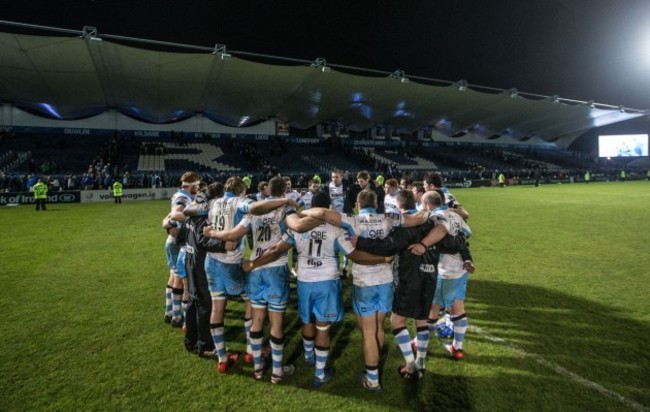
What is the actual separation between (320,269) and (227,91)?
34200mm

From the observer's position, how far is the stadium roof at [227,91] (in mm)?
26094

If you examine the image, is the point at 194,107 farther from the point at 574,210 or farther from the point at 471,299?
the point at 471,299

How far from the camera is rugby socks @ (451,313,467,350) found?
179 inches

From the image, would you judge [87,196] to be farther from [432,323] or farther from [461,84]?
[461,84]

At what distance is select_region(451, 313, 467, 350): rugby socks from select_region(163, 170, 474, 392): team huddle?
13 mm

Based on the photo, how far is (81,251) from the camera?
398 inches

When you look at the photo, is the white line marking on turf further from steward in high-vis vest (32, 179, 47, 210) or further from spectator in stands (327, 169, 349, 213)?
steward in high-vis vest (32, 179, 47, 210)

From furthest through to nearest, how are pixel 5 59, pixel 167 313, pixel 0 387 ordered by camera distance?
pixel 5 59, pixel 167 313, pixel 0 387

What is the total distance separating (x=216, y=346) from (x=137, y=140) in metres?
37.8

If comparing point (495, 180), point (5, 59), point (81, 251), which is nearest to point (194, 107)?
point (5, 59)

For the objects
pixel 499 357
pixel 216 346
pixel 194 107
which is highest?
pixel 194 107

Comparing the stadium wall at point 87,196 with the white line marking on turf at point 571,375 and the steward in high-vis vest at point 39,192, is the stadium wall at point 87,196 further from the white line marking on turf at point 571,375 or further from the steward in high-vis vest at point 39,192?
the white line marking on turf at point 571,375

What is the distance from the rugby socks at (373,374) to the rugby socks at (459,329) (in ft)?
4.44

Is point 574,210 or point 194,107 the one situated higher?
point 194,107
